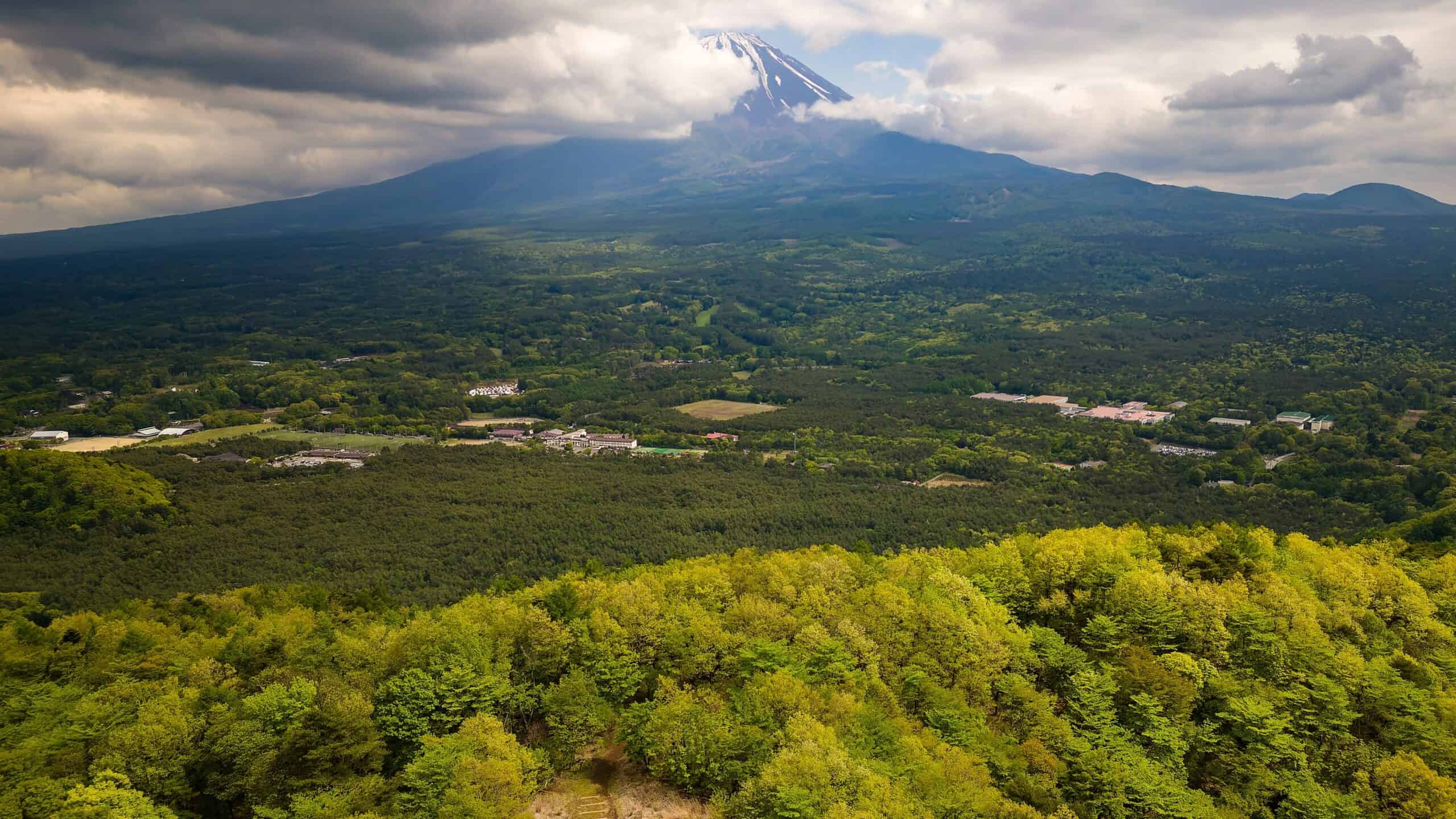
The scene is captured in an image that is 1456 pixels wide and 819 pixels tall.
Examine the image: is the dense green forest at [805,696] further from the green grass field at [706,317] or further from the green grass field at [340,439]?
the green grass field at [706,317]

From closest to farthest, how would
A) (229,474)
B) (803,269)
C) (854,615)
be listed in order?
(854,615), (229,474), (803,269)

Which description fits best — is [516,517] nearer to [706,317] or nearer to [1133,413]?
[1133,413]

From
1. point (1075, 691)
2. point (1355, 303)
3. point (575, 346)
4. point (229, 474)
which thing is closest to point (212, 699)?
point (1075, 691)

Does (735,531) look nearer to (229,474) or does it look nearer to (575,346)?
(229,474)

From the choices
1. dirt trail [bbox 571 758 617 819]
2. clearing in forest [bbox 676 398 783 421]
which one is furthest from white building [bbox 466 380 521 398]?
dirt trail [bbox 571 758 617 819]

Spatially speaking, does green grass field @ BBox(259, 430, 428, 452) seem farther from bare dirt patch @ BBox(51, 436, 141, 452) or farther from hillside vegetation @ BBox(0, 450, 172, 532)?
hillside vegetation @ BBox(0, 450, 172, 532)

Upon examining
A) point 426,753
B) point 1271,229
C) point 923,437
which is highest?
point 1271,229

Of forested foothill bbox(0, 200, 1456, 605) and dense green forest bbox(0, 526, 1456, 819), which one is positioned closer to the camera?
dense green forest bbox(0, 526, 1456, 819)
